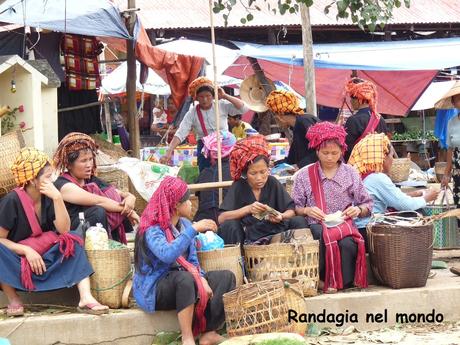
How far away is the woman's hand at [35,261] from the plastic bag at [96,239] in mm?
377

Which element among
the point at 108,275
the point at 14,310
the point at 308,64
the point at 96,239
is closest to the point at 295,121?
the point at 96,239

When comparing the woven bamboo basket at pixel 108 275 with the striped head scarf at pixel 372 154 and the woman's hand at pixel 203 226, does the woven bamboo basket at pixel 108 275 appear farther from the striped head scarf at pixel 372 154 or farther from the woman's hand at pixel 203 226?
the striped head scarf at pixel 372 154

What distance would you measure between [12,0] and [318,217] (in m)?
4.89

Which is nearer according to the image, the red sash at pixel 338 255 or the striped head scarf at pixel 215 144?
the red sash at pixel 338 255

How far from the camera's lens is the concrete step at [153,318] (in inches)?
237

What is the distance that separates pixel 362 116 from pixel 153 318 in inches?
119

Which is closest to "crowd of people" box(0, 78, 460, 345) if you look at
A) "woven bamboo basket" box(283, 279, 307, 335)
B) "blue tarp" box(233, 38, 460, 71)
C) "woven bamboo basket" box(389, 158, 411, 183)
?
"woven bamboo basket" box(283, 279, 307, 335)

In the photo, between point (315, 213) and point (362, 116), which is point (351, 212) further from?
point (362, 116)

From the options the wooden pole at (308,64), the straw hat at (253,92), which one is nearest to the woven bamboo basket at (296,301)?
the straw hat at (253,92)

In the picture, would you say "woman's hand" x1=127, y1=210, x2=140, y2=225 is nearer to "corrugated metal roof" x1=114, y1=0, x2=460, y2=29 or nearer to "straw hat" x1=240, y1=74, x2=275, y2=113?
"straw hat" x1=240, y1=74, x2=275, y2=113

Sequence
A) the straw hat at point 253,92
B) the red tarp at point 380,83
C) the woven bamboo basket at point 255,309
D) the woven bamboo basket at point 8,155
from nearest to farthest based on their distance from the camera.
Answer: the woven bamboo basket at point 255,309 → the woven bamboo basket at point 8,155 → the straw hat at point 253,92 → the red tarp at point 380,83

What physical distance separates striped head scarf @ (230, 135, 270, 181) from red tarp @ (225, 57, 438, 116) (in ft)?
24.4

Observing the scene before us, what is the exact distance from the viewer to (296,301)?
5.91 m

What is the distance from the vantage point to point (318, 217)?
6.70 meters
